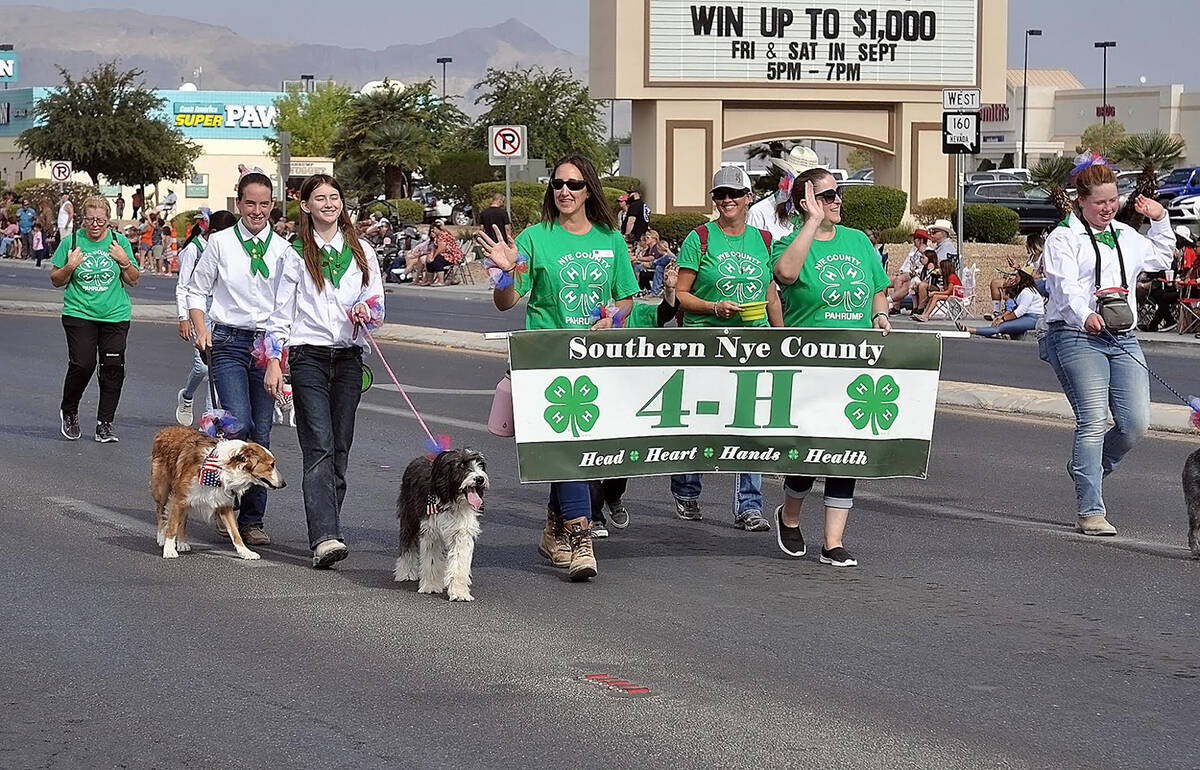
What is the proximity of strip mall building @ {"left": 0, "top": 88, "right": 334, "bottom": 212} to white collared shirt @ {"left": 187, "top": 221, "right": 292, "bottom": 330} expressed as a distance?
323ft

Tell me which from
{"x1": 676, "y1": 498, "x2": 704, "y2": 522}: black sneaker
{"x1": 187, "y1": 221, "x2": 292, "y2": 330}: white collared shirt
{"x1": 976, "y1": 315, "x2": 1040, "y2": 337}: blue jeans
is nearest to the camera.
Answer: {"x1": 187, "y1": 221, "x2": 292, "y2": 330}: white collared shirt

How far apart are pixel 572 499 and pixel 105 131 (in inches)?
2682

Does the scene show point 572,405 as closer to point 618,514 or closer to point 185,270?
point 618,514

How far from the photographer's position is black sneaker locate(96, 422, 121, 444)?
551 inches

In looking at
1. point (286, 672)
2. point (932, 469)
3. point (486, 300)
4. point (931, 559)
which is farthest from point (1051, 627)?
point (486, 300)

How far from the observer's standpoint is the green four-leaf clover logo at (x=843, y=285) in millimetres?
9047

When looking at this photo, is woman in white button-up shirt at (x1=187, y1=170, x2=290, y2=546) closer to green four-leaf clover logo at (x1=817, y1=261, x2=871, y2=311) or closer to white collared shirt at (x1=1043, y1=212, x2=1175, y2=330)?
green four-leaf clover logo at (x1=817, y1=261, x2=871, y2=311)

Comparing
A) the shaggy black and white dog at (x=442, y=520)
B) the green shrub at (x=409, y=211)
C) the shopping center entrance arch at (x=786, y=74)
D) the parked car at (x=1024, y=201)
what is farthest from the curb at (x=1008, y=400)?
the green shrub at (x=409, y=211)

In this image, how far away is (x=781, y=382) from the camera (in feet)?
30.1

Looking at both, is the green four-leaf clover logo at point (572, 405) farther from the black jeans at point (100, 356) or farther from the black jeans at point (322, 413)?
the black jeans at point (100, 356)

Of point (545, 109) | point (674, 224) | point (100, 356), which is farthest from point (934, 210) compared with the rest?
point (100, 356)

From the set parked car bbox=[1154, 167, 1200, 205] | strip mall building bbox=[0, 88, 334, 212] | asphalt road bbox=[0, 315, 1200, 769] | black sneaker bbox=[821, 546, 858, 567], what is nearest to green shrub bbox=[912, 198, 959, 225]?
parked car bbox=[1154, 167, 1200, 205]

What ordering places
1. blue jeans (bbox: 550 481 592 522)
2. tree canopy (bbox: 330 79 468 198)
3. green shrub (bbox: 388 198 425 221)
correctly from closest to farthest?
blue jeans (bbox: 550 481 592 522) < green shrub (bbox: 388 198 425 221) < tree canopy (bbox: 330 79 468 198)

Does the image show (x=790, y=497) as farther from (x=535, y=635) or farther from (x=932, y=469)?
(x=932, y=469)
